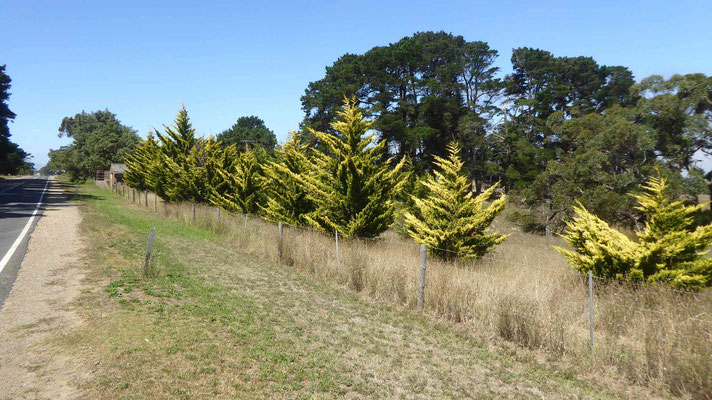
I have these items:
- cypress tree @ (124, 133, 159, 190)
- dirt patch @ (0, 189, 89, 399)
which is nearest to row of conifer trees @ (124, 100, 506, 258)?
dirt patch @ (0, 189, 89, 399)

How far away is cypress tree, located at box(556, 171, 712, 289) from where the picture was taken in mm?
7397

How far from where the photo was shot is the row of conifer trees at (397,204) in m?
7.70

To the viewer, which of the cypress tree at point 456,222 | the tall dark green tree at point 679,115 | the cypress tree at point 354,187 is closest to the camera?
the cypress tree at point 456,222

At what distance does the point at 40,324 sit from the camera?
6.14m

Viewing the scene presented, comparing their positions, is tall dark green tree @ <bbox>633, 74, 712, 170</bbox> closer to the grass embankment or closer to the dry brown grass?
the dry brown grass

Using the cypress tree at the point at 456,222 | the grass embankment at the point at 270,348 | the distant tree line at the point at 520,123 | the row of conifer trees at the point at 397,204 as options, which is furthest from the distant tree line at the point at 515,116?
the grass embankment at the point at 270,348

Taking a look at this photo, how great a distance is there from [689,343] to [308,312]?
6.25 m

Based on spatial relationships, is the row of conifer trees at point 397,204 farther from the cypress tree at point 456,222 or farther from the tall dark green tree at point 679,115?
the tall dark green tree at point 679,115

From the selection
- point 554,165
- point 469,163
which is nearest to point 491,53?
point 469,163

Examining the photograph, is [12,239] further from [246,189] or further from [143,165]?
[143,165]

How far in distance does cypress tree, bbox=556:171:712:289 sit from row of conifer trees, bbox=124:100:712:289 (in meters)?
0.02

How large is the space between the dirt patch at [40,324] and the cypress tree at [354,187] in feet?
25.9

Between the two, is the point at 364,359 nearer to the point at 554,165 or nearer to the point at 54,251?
the point at 54,251

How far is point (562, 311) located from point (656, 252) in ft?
8.87
